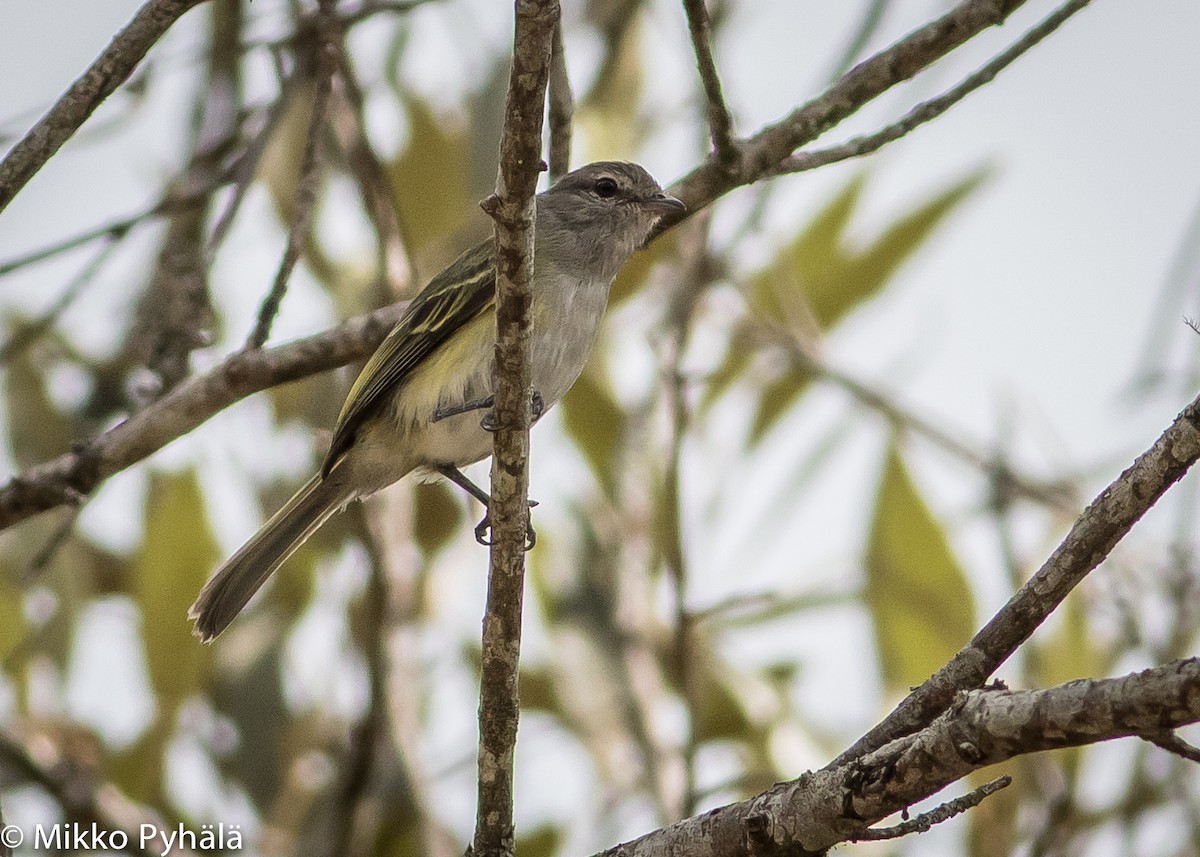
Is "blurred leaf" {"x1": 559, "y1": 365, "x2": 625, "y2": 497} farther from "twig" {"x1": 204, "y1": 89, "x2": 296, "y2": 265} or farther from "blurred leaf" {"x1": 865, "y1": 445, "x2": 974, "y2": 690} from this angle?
"twig" {"x1": 204, "y1": 89, "x2": 296, "y2": 265}

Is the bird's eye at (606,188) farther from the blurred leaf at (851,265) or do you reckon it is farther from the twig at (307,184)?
the blurred leaf at (851,265)

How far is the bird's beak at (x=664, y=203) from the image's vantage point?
4.32 meters

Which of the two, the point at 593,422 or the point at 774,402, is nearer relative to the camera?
the point at 593,422

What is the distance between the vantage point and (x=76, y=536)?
6109 millimetres

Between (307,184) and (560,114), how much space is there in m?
0.78

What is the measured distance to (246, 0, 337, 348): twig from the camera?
150 inches

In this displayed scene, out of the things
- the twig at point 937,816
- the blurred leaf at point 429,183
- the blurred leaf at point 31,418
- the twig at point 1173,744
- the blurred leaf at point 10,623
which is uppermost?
the blurred leaf at point 429,183

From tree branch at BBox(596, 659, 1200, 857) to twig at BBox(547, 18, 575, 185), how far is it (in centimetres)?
225

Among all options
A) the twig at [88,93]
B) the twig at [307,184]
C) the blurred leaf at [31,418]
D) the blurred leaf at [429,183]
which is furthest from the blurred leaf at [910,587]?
the blurred leaf at [31,418]

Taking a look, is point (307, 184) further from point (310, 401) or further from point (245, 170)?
point (310, 401)

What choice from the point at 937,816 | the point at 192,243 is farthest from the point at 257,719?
the point at 937,816

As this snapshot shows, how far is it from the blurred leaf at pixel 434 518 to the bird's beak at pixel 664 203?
80.1 inches

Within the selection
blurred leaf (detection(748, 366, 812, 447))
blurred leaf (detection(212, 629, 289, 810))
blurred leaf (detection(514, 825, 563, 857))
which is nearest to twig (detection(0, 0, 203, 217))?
blurred leaf (detection(212, 629, 289, 810))

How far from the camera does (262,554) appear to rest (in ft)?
15.2
